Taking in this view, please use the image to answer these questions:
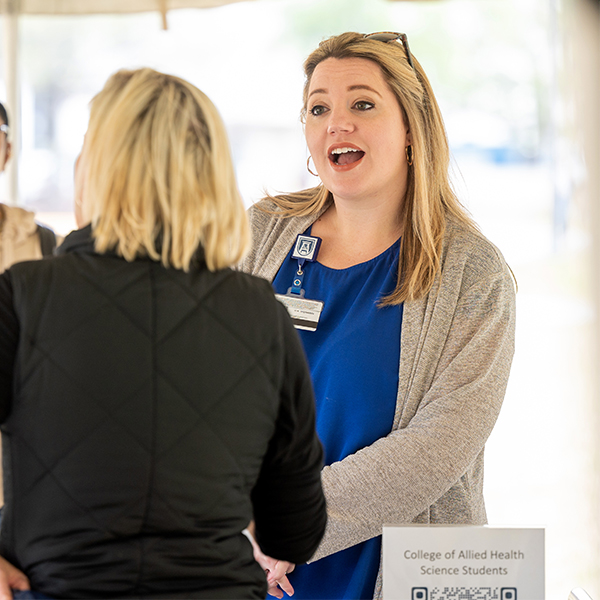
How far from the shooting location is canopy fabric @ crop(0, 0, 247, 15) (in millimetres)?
1318

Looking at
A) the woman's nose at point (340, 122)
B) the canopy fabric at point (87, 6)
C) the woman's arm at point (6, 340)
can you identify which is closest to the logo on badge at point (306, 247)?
the woman's nose at point (340, 122)

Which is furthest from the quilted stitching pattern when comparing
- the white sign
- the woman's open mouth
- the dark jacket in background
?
the woman's open mouth

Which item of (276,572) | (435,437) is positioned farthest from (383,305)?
(276,572)

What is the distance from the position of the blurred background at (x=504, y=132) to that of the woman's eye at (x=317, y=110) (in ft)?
0.98

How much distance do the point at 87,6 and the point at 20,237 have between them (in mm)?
907

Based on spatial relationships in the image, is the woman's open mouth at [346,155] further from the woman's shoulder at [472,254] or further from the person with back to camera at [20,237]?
the person with back to camera at [20,237]

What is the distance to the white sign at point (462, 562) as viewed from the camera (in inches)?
39.6

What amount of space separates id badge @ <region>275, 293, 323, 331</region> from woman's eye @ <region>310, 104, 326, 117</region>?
16.1 inches

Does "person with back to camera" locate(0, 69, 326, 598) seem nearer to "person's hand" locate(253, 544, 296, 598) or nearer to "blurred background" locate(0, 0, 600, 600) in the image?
"person's hand" locate(253, 544, 296, 598)

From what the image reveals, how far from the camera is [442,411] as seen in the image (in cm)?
131

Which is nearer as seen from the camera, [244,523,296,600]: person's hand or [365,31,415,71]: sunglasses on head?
[244,523,296,600]: person's hand

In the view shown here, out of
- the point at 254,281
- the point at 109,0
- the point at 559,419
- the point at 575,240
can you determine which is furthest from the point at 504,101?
the point at 254,281

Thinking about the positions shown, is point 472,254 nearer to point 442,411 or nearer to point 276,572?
point 442,411

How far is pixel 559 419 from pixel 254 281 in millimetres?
4404
